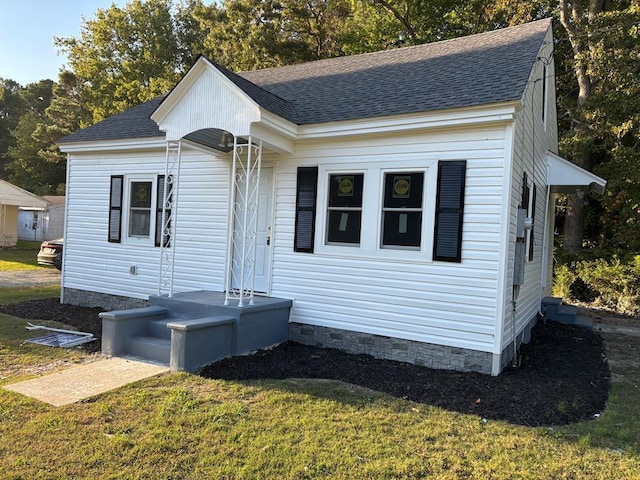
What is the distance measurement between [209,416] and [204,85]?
438 centimetres

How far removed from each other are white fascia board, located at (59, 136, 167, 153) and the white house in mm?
33

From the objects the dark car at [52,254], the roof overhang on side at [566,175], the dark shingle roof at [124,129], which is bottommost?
the dark car at [52,254]

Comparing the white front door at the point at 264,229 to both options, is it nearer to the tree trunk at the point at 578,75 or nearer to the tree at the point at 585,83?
the tree at the point at 585,83

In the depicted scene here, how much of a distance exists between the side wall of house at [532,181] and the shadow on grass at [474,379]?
1.93 ft

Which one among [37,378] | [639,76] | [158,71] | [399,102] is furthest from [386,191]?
[158,71]

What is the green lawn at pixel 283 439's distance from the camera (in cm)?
301

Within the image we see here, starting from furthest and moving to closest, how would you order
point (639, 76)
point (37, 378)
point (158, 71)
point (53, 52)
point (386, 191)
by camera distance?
point (53, 52), point (158, 71), point (639, 76), point (386, 191), point (37, 378)

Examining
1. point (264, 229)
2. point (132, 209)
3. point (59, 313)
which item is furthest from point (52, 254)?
point (264, 229)

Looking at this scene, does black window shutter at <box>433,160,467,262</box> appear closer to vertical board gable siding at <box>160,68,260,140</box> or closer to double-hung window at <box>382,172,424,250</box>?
double-hung window at <box>382,172,424,250</box>

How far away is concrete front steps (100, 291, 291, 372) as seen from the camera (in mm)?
5020

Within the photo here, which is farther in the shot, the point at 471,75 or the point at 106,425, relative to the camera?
the point at 471,75

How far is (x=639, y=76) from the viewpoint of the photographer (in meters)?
11.3

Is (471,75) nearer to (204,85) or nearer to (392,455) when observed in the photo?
(204,85)

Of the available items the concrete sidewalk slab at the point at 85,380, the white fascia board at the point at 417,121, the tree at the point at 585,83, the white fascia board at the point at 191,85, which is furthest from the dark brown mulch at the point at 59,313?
A: the tree at the point at 585,83
